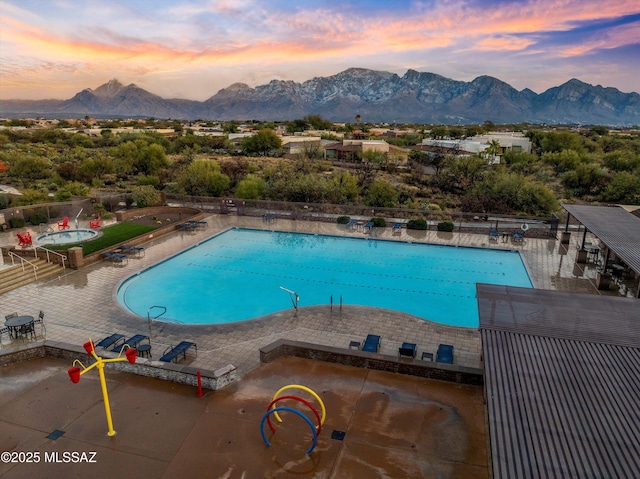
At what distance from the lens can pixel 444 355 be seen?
10430 mm

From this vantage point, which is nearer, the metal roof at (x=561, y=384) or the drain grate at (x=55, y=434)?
the metal roof at (x=561, y=384)

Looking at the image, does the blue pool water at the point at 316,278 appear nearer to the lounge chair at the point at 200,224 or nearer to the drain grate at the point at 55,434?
the lounge chair at the point at 200,224

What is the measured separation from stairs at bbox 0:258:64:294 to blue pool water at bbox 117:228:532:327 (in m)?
3.34

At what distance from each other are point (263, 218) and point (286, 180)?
16.2 feet

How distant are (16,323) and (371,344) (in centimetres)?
956

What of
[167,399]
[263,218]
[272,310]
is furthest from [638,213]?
[167,399]

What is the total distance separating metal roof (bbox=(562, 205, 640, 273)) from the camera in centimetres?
1321

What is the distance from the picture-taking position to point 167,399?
9000 mm

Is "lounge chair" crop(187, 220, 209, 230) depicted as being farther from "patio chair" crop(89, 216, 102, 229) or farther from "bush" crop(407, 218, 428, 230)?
"bush" crop(407, 218, 428, 230)

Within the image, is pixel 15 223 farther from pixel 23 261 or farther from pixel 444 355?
pixel 444 355

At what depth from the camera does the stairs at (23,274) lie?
15475mm

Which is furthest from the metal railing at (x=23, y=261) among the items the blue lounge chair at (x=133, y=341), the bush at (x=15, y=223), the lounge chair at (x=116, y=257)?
the blue lounge chair at (x=133, y=341)

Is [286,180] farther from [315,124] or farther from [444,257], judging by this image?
[315,124]

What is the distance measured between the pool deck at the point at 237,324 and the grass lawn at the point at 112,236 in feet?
5.77
